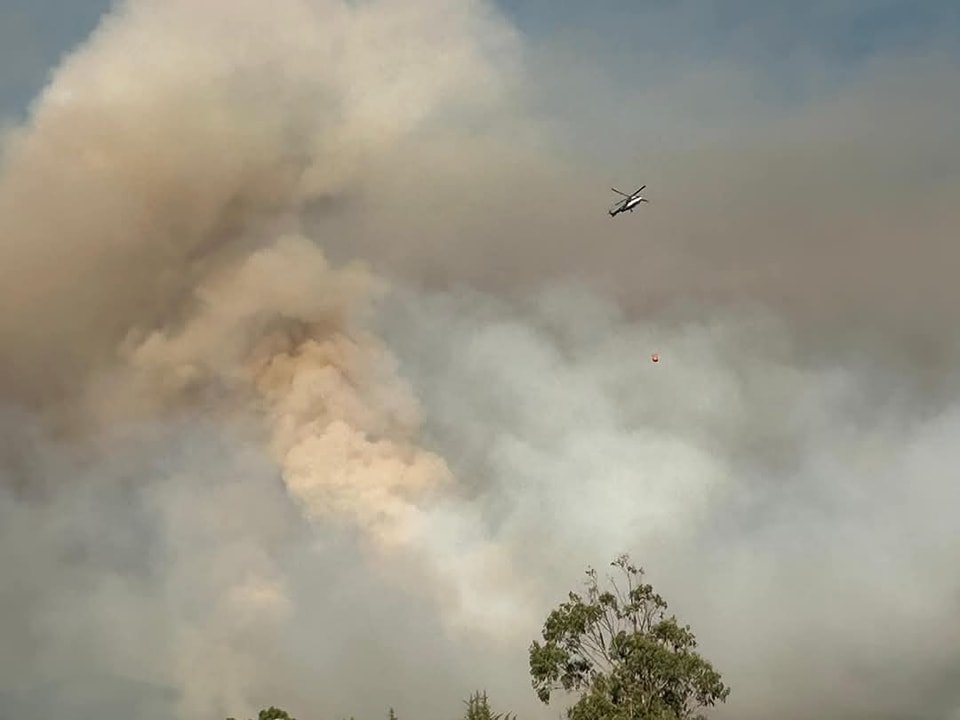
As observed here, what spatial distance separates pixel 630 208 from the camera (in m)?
150

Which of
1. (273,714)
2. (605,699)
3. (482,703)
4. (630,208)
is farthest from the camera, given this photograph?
(630,208)

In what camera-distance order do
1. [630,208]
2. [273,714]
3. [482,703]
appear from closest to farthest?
[482,703] < [273,714] < [630,208]

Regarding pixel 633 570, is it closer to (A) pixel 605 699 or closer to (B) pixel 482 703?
(A) pixel 605 699

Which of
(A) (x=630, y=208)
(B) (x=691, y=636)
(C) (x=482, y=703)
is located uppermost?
(A) (x=630, y=208)

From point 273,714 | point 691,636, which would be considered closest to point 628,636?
point 691,636

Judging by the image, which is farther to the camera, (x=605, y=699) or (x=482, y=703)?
(x=605, y=699)

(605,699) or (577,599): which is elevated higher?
(577,599)

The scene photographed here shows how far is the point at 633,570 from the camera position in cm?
12025

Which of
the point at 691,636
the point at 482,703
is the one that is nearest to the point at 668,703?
the point at 691,636

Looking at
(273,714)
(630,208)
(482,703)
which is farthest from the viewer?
(630,208)

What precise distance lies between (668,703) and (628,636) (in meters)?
7.45

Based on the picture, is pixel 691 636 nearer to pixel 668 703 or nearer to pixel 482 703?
pixel 668 703

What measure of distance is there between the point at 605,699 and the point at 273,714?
3256 cm

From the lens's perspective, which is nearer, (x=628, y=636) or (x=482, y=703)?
(x=482, y=703)
